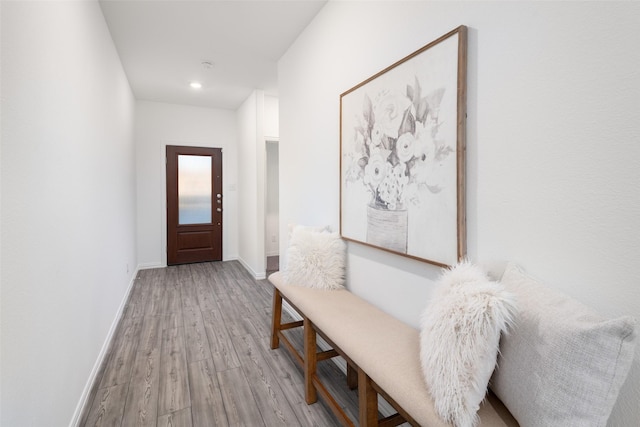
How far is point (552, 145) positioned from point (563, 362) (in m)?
0.64

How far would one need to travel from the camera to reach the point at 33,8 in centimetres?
122

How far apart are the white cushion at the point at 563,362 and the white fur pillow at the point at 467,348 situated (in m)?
0.06

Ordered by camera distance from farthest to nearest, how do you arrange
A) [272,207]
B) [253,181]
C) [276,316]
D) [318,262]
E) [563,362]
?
[272,207] → [253,181] → [276,316] → [318,262] → [563,362]

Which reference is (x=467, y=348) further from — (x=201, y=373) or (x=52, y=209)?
(x=201, y=373)

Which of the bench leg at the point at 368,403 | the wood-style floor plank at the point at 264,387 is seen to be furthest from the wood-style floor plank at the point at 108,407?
the bench leg at the point at 368,403

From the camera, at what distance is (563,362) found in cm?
76

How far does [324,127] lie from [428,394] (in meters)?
1.90

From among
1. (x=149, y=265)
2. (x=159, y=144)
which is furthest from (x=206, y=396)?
(x=159, y=144)

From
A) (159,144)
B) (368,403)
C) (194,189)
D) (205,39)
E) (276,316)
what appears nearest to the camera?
A: (368,403)

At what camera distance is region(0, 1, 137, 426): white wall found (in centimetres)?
105

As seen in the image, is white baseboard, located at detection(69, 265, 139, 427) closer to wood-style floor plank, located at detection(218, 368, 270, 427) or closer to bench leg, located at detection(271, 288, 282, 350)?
wood-style floor plank, located at detection(218, 368, 270, 427)

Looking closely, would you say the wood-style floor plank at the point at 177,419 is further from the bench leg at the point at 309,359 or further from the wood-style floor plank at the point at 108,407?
the bench leg at the point at 309,359

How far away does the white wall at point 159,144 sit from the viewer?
5020mm

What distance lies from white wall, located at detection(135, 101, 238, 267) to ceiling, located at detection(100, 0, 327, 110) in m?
0.71
